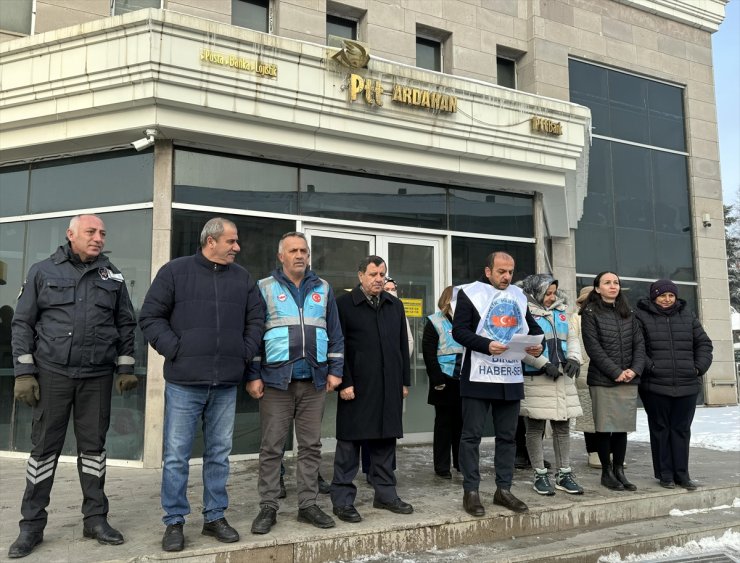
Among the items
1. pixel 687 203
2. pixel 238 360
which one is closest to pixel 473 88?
pixel 238 360

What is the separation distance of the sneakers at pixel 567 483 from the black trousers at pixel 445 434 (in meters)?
1.08

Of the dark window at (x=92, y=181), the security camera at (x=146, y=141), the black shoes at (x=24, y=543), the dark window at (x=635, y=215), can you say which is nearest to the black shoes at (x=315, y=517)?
the black shoes at (x=24, y=543)

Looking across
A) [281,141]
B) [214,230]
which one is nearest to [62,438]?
[214,230]

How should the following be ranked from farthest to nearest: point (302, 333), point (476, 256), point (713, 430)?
point (713, 430)
point (476, 256)
point (302, 333)

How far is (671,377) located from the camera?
5.71m

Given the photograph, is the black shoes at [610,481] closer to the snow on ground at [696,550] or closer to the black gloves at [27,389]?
the snow on ground at [696,550]

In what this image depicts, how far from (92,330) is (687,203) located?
13847 mm

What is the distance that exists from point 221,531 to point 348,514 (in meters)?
0.94

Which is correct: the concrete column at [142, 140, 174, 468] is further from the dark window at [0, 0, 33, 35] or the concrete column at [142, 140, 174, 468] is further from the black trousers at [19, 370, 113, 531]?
the dark window at [0, 0, 33, 35]

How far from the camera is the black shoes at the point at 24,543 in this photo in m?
3.71

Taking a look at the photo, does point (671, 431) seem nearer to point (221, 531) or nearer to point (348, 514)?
point (348, 514)

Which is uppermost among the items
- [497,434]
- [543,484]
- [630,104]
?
[630,104]

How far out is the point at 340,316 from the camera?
4910 mm

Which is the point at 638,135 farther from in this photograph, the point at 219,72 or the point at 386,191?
the point at 219,72
